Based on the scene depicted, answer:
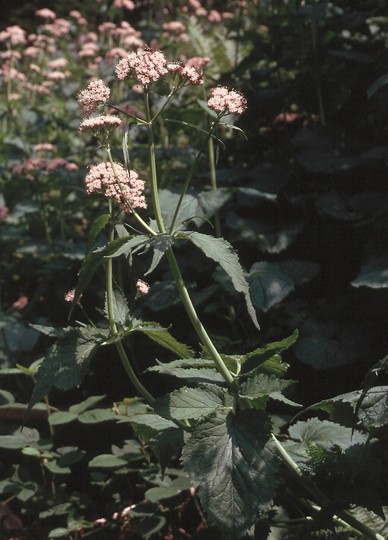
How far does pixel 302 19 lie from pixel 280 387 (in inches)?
79.8

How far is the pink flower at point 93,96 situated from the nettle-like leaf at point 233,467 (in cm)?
69

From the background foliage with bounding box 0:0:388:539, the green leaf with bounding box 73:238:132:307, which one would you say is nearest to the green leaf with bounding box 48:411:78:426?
the background foliage with bounding box 0:0:388:539

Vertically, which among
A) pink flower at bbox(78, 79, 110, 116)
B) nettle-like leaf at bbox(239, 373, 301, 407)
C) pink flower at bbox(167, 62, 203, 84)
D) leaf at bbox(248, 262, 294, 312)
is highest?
pink flower at bbox(167, 62, 203, 84)

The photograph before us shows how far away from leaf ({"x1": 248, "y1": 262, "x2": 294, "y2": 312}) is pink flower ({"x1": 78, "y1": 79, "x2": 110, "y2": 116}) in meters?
0.93

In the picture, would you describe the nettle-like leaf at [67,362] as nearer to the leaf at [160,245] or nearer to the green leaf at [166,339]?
the green leaf at [166,339]

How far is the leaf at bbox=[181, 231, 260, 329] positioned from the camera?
4.15 feet

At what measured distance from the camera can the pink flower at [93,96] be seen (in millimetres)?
1430

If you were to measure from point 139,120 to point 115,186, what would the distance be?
145mm

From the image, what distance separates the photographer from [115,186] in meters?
1.44

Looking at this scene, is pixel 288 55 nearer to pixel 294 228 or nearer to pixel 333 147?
pixel 333 147

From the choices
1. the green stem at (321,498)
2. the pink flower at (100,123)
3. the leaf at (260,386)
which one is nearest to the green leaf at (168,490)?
the green stem at (321,498)

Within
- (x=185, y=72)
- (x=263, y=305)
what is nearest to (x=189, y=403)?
(x=185, y=72)

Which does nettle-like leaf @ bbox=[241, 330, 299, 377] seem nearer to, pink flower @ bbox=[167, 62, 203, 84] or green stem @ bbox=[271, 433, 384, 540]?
green stem @ bbox=[271, 433, 384, 540]

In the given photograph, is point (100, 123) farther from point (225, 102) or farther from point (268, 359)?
point (268, 359)
